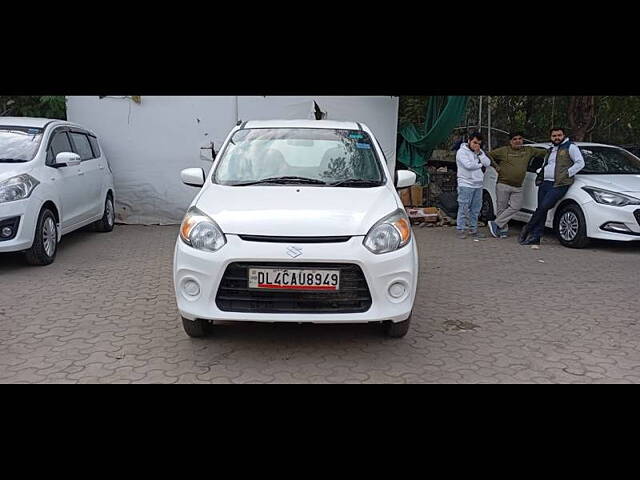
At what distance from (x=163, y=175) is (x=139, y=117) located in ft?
3.50

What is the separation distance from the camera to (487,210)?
1009 centimetres

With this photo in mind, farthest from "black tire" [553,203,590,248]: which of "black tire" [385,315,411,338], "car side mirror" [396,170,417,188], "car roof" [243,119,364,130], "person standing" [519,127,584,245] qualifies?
"black tire" [385,315,411,338]

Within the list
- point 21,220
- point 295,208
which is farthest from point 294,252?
point 21,220

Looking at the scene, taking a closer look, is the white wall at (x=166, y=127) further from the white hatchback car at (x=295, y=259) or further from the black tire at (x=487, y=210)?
the white hatchback car at (x=295, y=259)

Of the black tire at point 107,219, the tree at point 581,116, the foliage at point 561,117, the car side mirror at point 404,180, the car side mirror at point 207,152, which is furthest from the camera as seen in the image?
the foliage at point 561,117

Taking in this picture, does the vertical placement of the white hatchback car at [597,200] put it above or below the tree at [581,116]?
below

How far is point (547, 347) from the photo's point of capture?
4.48 m

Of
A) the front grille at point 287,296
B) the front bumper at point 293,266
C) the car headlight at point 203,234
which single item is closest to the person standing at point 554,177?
the front bumper at point 293,266

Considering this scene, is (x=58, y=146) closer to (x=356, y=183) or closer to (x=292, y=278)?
(x=356, y=183)

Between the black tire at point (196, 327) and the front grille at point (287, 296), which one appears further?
the black tire at point (196, 327)

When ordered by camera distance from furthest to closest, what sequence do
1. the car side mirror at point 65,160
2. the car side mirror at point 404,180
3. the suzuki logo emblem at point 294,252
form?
the car side mirror at point 65,160, the car side mirror at point 404,180, the suzuki logo emblem at point 294,252

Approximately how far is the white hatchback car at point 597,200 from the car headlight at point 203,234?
6.05 metres

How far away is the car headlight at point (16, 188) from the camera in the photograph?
6250 mm

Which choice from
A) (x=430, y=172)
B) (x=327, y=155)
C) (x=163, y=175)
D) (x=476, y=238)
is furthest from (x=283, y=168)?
(x=430, y=172)
